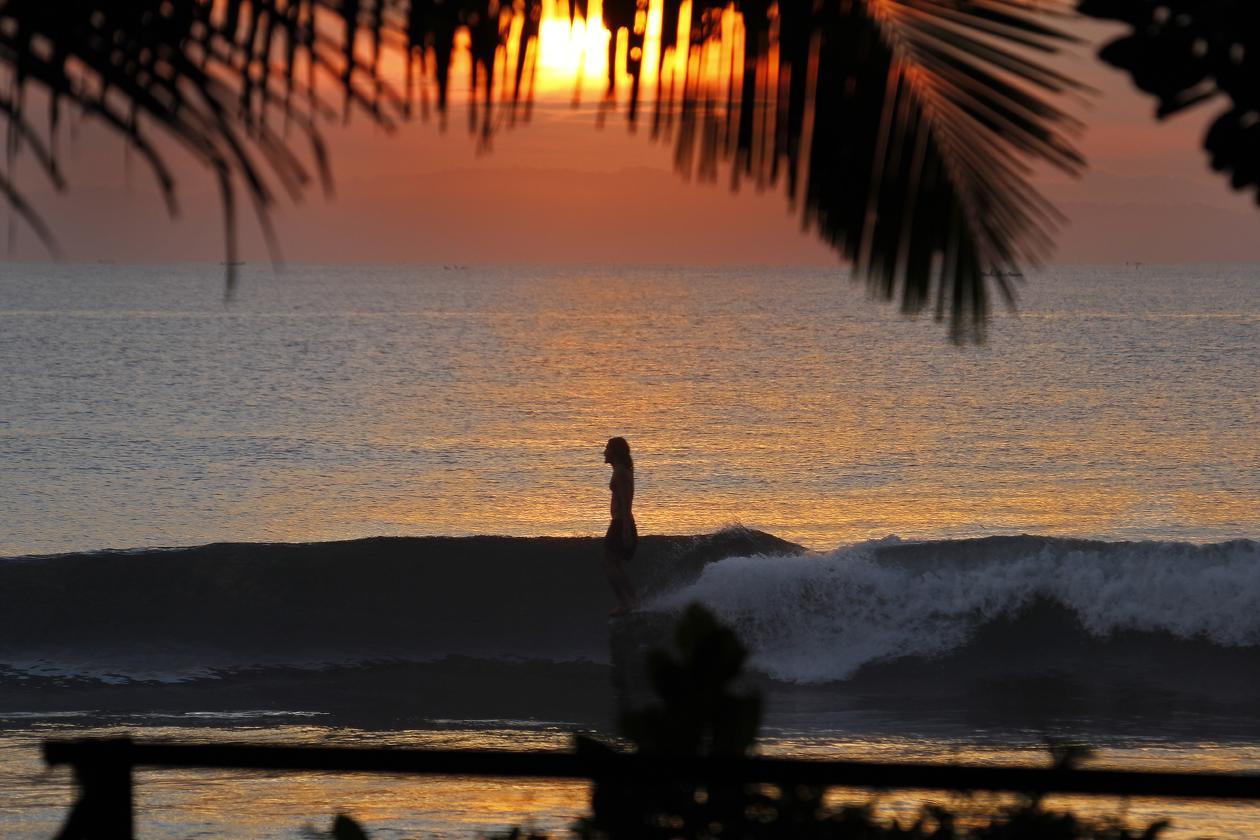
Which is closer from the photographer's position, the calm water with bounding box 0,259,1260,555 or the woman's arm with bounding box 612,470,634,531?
the woman's arm with bounding box 612,470,634,531

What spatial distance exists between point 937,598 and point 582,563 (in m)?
4.39

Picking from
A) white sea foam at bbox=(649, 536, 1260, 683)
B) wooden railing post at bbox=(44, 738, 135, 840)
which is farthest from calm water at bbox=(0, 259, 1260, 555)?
wooden railing post at bbox=(44, 738, 135, 840)

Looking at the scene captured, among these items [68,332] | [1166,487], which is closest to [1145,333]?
[1166,487]

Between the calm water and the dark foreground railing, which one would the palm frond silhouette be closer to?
the dark foreground railing

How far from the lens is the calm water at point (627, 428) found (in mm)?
28578

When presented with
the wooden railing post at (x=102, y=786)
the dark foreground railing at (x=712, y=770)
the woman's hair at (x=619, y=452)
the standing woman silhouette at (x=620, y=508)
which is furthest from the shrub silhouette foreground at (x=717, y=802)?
the woman's hair at (x=619, y=452)

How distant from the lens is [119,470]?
3478cm

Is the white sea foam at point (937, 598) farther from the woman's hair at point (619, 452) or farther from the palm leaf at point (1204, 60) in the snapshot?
the palm leaf at point (1204, 60)

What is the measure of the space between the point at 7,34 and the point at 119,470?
34.1m

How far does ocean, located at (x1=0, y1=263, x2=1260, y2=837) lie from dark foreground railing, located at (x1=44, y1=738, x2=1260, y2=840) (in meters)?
0.87

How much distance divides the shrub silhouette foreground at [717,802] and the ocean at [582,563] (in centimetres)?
69

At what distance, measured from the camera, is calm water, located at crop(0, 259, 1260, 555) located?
2858cm

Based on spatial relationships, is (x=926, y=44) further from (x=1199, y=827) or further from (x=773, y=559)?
(x=773, y=559)

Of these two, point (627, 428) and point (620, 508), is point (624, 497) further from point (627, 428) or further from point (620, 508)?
point (627, 428)
